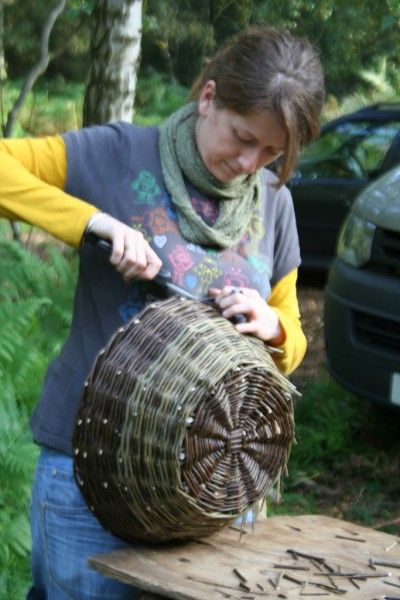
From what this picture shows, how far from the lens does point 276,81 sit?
239cm

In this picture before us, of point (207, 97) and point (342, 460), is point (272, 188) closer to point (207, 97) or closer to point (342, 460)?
point (207, 97)

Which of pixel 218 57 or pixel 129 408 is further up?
pixel 218 57

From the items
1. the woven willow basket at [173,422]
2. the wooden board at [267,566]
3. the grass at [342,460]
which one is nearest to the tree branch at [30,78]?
the grass at [342,460]

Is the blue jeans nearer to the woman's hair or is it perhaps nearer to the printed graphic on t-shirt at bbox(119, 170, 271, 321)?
the printed graphic on t-shirt at bbox(119, 170, 271, 321)

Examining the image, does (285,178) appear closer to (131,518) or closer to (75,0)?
(131,518)

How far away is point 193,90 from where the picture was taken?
2.69m

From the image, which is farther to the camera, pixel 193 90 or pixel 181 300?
pixel 193 90

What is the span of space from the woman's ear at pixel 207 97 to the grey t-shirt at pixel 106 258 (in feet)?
0.41

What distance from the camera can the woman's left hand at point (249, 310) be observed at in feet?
7.98

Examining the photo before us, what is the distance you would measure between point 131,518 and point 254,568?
0.94 feet

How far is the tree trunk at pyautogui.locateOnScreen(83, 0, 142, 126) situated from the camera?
6.55m

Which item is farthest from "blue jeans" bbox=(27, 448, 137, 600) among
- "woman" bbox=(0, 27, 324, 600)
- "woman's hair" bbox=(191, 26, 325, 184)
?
"woman's hair" bbox=(191, 26, 325, 184)

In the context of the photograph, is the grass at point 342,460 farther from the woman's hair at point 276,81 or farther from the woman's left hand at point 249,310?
the woman's hair at point 276,81

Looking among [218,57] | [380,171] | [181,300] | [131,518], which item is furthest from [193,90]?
[380,171]
